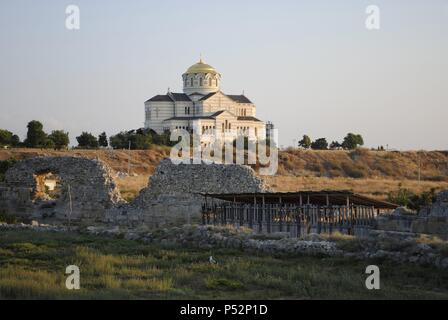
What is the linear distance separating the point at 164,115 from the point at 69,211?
62.7 metres

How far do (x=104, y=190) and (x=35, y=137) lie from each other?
137ft

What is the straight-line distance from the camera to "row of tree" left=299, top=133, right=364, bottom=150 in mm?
98125

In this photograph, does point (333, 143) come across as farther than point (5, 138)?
Yes

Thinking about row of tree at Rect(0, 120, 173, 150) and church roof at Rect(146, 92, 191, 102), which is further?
church roof at Rect(146, 92, 191, 102)

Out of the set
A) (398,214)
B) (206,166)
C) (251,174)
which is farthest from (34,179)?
(398,214)

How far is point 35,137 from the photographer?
6906cm

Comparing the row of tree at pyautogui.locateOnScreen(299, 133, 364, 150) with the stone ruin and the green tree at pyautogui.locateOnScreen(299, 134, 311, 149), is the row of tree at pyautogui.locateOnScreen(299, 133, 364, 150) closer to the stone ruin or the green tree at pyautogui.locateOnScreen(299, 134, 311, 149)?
the green tree at pyautogui.locateOnScreen(299, 134, 311, 149)

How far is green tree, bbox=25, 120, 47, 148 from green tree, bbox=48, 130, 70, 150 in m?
0.95

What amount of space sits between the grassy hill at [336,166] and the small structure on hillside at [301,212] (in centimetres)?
2345

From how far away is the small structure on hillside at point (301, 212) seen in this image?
70.9 ft

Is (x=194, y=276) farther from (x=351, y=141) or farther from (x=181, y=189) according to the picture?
(x=351, y=141)

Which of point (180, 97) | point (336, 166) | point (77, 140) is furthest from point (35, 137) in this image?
point (336, 166)

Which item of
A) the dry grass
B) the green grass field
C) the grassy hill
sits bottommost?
the green grass field

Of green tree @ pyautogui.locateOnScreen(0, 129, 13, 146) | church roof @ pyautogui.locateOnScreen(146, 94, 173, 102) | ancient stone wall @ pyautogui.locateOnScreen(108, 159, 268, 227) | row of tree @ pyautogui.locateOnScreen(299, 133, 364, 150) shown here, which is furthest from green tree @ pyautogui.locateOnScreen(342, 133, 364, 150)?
ancient stone wall @ pyautogui.locateOnScreen(108, 159, 268, 227)
